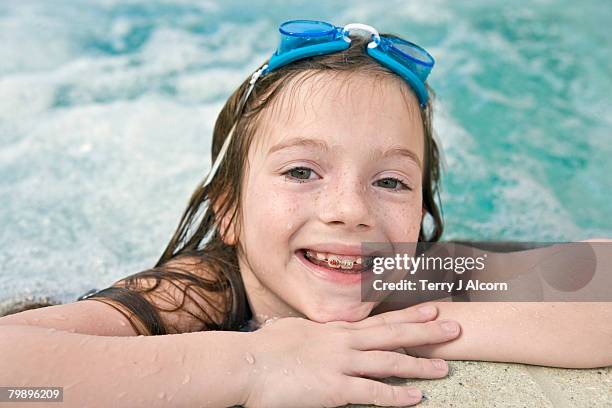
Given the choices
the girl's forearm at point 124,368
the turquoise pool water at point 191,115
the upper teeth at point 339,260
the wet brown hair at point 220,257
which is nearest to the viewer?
the girl's forearm at point 124,368

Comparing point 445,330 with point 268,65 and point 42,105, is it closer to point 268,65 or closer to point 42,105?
point 268,65

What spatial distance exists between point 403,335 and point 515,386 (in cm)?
45

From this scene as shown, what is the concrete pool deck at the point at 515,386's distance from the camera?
250 centimetres

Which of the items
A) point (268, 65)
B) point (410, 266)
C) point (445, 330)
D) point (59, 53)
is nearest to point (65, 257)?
point (268, 65)

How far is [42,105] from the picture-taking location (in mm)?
6336

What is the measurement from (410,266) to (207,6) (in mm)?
7111

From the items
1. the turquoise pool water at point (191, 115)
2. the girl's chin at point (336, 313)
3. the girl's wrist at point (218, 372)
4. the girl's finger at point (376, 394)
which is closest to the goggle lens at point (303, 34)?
the girl's chin at point (336, 313)

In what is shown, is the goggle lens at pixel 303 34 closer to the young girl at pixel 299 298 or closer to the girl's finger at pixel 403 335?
the young girl at pixel 299 298

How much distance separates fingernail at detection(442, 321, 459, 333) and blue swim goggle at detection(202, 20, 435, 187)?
1.05m

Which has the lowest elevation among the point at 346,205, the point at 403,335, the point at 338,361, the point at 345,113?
the point at 338,361

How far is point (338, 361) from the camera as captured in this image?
2455 mm

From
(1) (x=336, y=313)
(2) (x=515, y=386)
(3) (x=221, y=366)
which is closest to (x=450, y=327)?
(2) (x=515, y=386)

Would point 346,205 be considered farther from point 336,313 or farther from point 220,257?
point 220,257

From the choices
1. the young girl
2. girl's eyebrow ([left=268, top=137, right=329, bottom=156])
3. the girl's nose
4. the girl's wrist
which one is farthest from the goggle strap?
the girl's wrist
